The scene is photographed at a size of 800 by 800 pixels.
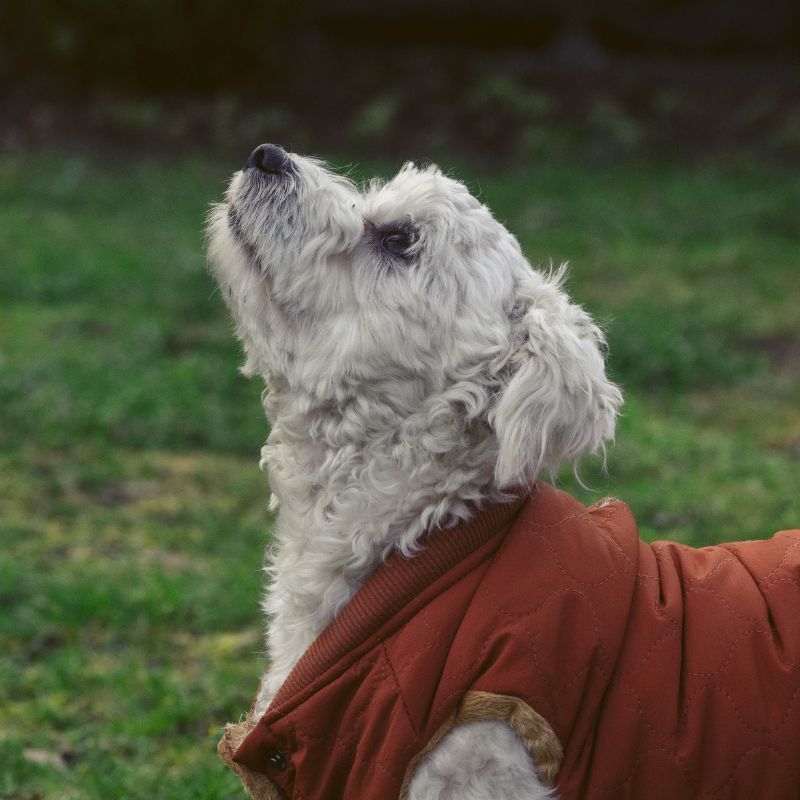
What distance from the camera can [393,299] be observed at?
2.93 m

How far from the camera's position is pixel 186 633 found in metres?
4.46

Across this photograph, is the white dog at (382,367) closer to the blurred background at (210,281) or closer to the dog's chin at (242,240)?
the dog's chin at (242,240)

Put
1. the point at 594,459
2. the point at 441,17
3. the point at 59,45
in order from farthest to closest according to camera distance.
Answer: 1. the point at 441,17
2. the point at 59,45
3. the point at 594,459

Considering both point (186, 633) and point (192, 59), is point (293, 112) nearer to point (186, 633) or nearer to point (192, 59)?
point (192, 59)

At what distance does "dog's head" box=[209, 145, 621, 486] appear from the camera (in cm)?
285

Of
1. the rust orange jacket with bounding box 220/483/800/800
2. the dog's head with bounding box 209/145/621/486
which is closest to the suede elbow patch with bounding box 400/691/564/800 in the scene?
the rust orange jacket with bounding box 220/483/800/800

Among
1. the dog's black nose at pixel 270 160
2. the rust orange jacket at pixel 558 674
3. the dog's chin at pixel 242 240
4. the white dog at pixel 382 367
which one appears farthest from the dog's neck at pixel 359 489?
the dog's black nose at pixel 270 160

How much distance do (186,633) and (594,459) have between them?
2.22 metres

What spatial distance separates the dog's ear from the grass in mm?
1484

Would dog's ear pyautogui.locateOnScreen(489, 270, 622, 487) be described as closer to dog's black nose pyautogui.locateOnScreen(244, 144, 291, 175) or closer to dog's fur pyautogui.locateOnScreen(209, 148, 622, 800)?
dog's fur pyautogui.locateOnScreen(209, 148, 622, 800)

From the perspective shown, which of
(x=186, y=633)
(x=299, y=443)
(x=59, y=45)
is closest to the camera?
(x=299, y=443)

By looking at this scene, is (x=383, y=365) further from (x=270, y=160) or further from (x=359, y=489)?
(x=270, y=160)

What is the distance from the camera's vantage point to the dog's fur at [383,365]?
109 inches

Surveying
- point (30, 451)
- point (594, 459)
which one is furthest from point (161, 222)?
Result: point (594, 459)
